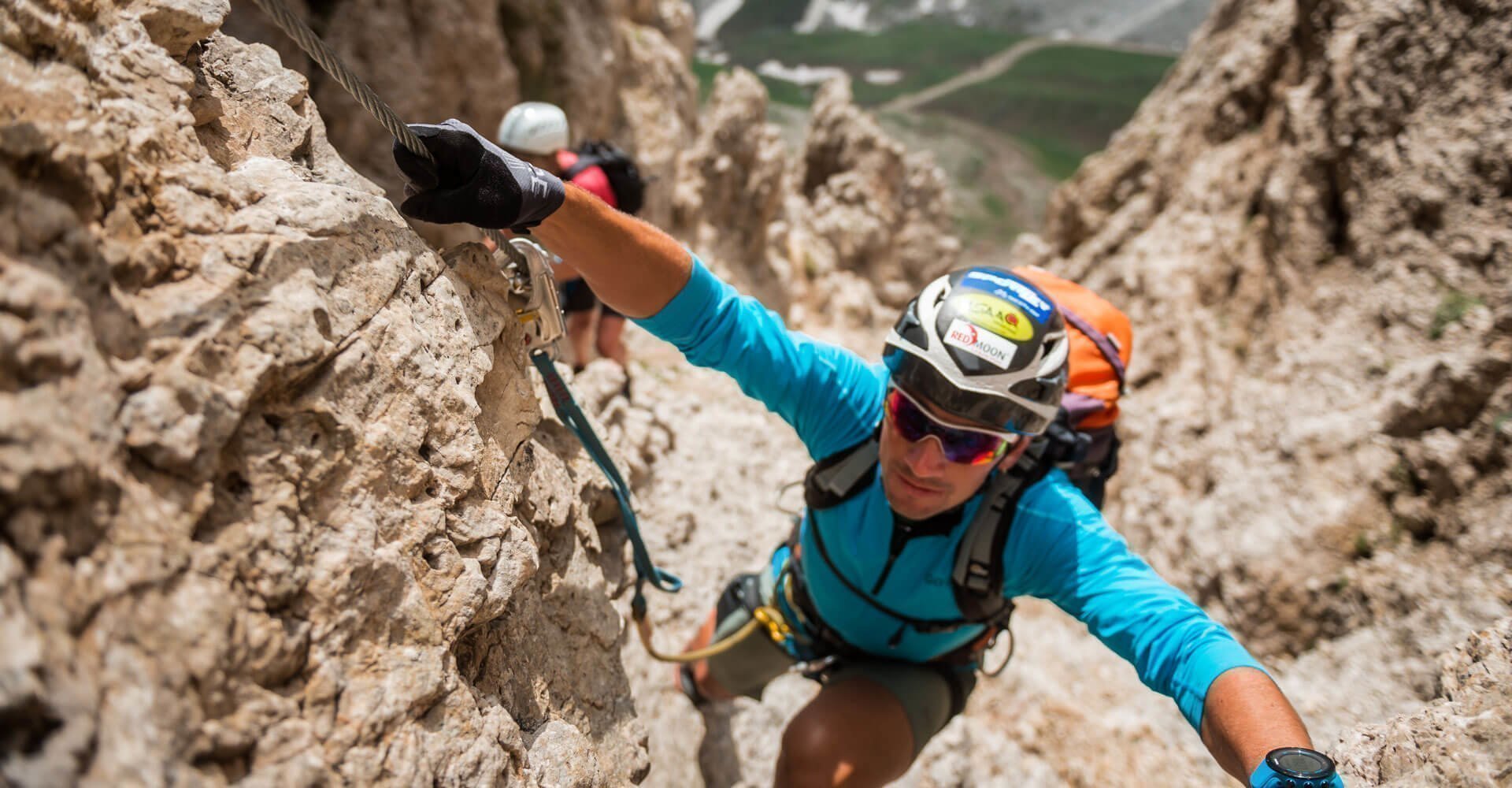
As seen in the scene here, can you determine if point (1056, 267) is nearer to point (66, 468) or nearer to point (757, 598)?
point (757, 598)

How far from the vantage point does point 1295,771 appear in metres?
2.06

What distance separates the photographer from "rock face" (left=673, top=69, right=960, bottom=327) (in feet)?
53.8

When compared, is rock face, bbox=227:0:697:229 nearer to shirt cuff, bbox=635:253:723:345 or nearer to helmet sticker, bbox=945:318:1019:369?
shirt cuff, bbox=635:253:723:345

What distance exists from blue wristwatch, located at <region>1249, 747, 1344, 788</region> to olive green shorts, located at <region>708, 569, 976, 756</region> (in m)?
1.71

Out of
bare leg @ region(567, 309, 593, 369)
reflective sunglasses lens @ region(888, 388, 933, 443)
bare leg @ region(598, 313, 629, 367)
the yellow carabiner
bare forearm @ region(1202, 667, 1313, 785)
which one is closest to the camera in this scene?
bare forearm @ region(1202, 667, 1313, 785)

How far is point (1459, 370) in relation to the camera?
18.8 ft

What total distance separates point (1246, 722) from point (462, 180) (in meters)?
2.81

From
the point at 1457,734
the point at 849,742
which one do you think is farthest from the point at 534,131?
the point at 1457,734

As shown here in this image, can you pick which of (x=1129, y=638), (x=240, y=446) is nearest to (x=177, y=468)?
(x=240, y=446)

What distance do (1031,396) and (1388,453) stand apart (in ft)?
17.1

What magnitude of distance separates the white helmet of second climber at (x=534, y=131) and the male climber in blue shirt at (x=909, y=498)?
3.94 metres

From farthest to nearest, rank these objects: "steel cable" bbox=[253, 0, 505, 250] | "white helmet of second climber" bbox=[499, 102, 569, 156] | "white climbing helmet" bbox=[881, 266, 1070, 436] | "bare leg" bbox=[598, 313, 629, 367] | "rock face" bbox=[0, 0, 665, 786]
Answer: "bare leg" bbox=[598, 313, 629, 367]
"white helmet of second climber" bbox=[499, 102, 569, 156]
"white climbing helmet" bbox=[881, 266, 1070, 436]
"steel cable" bbox=[253, 0, 505, 250]
"rock face" bbox=[0, 0, 665, 786]

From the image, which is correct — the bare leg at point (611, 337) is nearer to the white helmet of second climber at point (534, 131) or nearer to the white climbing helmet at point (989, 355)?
the white helmet of second climber at point (534, 131)

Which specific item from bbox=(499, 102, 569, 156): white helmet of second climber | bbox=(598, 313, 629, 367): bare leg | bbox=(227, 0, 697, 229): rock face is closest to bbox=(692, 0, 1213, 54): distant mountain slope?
bbox=(227, 0, 697, 229): rock face
